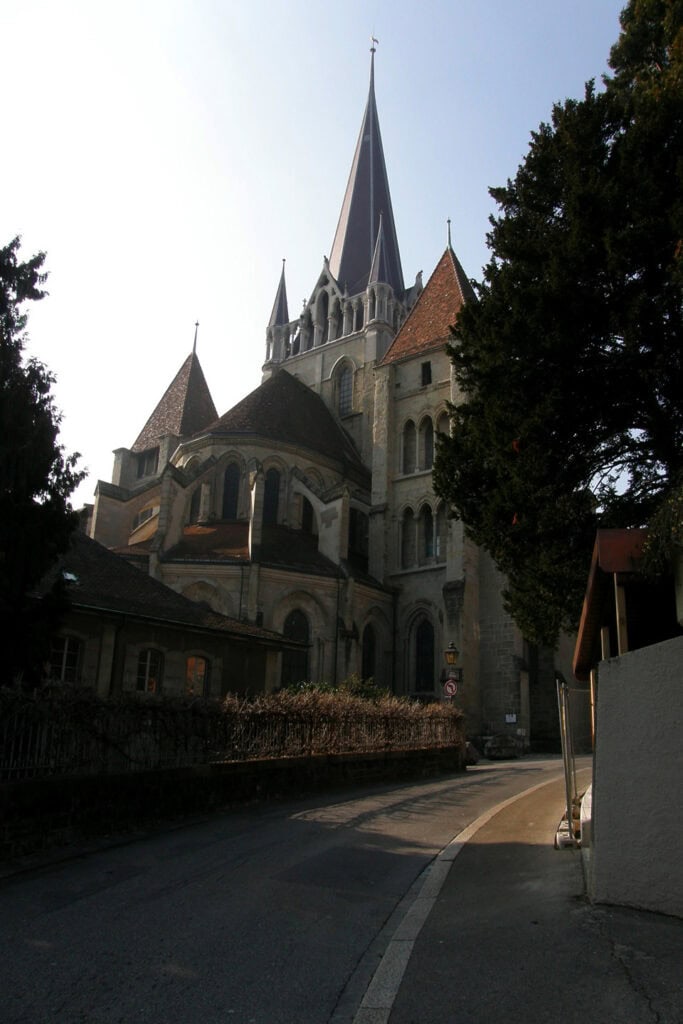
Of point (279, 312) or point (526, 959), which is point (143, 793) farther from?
point (279, 312)

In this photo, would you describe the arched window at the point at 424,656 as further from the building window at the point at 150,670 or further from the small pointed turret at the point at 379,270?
the small pointed turret at the point at 379,270

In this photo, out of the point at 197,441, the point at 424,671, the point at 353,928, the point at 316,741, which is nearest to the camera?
the point at 353,928

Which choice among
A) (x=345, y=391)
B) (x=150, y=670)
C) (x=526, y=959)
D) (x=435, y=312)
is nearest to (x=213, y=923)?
(x=526, y=959)

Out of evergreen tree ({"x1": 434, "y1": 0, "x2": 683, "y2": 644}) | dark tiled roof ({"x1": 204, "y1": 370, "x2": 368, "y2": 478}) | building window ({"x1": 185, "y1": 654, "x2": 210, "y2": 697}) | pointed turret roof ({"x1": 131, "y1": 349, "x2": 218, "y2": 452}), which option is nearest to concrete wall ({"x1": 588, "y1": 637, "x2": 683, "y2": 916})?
evergreen tree ({"x1": 434, "y1": 0, "x2": 683, "y2": 644})

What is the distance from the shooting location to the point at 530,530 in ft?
39.9

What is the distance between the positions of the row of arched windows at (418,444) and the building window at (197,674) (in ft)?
63.6

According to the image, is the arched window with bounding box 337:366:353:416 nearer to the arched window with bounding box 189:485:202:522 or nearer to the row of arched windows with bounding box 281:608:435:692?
the arched window with bounding box 189:485:202:522

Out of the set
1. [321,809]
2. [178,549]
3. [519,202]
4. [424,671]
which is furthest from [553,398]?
[424,671]

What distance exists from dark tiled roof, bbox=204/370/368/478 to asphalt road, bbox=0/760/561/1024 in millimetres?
27141

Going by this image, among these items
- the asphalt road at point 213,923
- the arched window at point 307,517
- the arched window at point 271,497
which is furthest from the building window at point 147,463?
the asphalt road at point 213,923

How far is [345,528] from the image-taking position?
33.7 m

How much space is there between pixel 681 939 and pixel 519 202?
1125 cm

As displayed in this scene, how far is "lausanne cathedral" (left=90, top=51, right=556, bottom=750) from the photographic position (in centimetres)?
3080

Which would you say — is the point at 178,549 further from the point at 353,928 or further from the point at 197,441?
the point at 353,928
